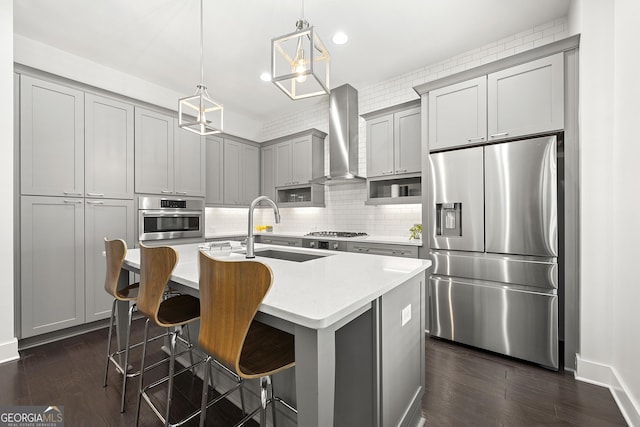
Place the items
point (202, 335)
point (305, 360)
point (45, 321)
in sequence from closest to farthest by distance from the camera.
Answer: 1. point (305, 360)
2. point (202, 335)
3. point (45, 321)

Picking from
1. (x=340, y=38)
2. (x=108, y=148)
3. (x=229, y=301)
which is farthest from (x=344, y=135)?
(x=229, y=301)

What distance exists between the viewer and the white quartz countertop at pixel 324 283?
942mm

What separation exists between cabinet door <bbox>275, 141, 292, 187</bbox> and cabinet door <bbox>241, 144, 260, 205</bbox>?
0.50 metres

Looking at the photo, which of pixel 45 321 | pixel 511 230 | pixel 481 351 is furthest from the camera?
pixel 45 321

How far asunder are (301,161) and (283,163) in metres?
0.43

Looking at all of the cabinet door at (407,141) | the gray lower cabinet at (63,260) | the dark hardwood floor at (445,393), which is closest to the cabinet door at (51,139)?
the gray lower cabinet at (63,260)

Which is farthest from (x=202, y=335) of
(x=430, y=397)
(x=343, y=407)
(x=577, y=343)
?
(x=577, y=343)

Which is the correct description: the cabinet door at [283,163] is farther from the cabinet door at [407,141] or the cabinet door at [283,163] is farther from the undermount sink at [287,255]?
the undermount sink at [287,255]

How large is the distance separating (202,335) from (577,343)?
2.79 metres

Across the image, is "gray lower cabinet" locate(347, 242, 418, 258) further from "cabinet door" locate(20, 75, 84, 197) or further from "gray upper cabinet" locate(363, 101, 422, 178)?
"cabinet door" locate(20, 75, 84, 197)

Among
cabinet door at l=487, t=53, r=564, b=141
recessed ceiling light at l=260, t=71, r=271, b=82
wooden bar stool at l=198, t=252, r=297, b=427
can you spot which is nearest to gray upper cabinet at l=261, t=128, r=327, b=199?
recessed ceiling light at l=260, t=71, r=271, b=82

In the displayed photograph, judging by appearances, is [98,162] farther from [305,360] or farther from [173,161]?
[305,360]

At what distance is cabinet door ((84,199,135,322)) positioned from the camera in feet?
10.1

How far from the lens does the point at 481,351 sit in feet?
8.59
